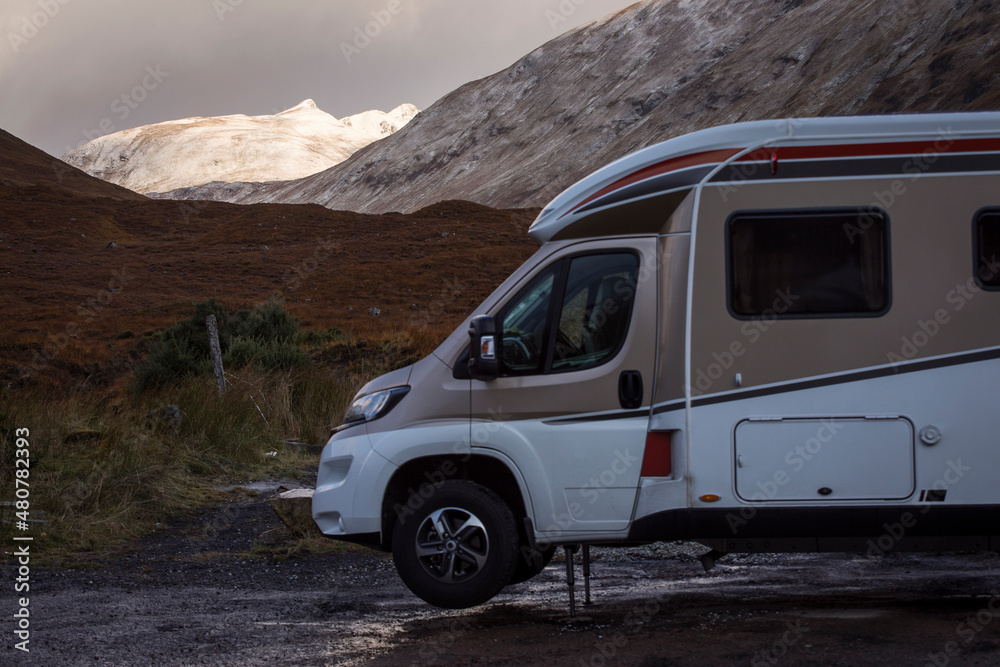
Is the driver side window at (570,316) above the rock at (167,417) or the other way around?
above

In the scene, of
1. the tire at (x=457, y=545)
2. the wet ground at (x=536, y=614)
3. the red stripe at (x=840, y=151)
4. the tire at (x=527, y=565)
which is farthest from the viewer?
the tire at (x=527, y=565)

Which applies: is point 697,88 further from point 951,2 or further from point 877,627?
point 877,627

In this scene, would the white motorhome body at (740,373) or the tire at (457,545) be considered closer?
the white motorhome body at (740,373)

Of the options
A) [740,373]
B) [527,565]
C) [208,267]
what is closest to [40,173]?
[208,267]

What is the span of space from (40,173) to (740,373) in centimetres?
9231

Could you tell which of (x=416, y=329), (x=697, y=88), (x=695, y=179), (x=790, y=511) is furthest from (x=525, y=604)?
(x=697, y=88)

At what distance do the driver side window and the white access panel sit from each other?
3.15 ft

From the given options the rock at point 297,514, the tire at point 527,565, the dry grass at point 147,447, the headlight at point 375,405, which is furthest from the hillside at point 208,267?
the tire at point 527,565

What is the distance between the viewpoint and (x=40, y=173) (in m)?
85.6

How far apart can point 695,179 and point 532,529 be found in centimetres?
227

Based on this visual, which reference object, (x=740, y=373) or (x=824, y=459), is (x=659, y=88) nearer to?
(x=740, y=373)

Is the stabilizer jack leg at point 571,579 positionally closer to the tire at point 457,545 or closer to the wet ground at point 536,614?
the wet ground at point 536,614

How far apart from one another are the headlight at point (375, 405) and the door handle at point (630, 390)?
4.30 ft

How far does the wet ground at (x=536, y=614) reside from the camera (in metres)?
4.90
